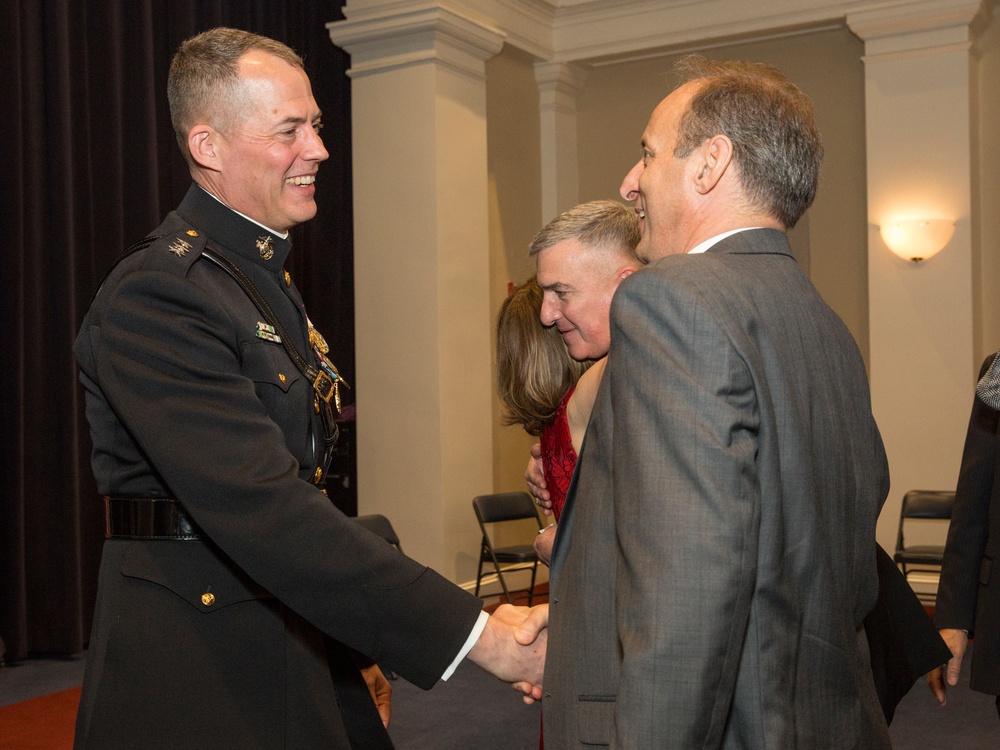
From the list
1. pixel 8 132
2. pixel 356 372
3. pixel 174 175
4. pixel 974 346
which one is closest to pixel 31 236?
pixel 8 132

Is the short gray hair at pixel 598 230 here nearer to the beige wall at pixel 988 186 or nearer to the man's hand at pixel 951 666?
the man's hand at pixel 951 666

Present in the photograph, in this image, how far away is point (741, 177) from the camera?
1553mm

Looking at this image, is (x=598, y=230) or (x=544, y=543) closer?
(x=598, y=230)

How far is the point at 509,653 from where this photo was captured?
1889 millimetres

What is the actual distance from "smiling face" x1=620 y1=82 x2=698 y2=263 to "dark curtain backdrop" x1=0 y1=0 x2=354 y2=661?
15.3 ft

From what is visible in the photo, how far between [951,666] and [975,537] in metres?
0.33

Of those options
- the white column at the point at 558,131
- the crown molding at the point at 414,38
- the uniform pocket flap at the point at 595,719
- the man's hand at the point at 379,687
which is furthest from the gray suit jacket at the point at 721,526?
the white column at the point at 558,131

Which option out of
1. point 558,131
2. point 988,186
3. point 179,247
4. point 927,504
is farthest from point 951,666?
point 558,131

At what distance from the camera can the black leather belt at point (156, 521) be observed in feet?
5.78

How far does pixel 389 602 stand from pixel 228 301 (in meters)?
0.57

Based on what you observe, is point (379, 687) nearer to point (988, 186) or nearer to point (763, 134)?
point (763, 134)

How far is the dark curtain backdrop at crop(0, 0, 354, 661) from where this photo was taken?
548cm

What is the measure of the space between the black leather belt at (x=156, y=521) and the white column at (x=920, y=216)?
6080 mm

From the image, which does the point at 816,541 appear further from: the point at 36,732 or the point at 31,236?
the point at 31,236
